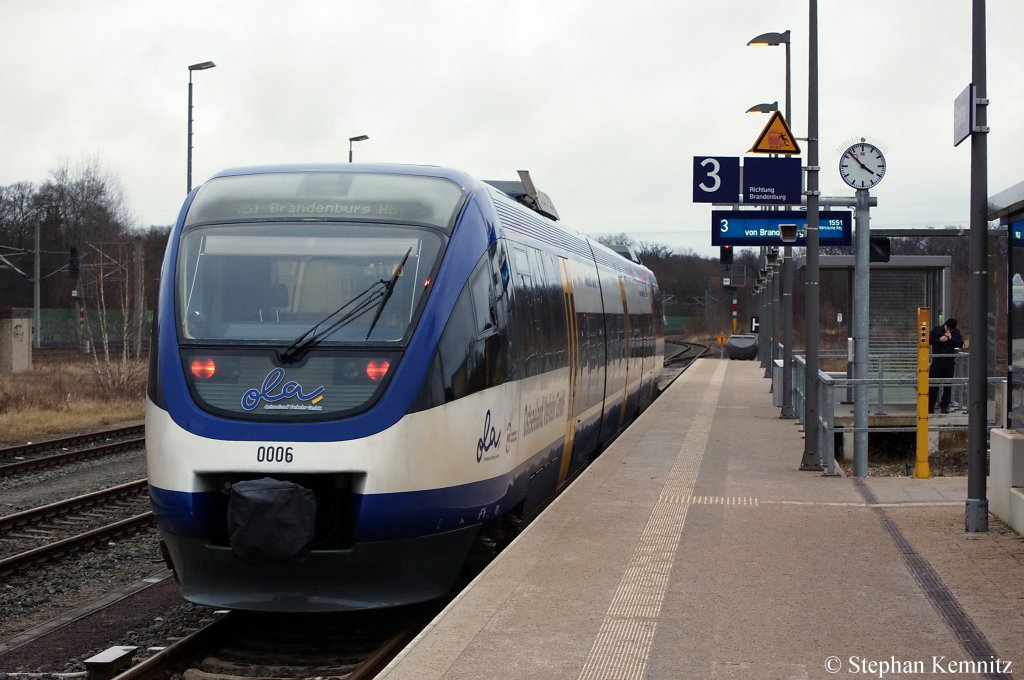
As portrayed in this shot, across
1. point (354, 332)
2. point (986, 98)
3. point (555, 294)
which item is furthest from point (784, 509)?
point (354, 332)

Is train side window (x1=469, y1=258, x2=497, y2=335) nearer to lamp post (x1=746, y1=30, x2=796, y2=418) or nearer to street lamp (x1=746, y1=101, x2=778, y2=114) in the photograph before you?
lamp post (x1=746, y1=30, x2=796, y2=418)

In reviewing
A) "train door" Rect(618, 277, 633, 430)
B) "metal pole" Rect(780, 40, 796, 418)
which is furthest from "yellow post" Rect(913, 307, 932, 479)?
"metal pole" Rect(780, 40, 796, 418)

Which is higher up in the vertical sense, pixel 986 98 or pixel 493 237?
pixel 986 98

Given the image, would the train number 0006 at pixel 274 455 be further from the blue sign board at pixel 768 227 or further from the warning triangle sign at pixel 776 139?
the blue sign board at pixel 768 227

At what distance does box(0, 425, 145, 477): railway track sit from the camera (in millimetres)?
17200

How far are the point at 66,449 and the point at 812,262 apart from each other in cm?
1187

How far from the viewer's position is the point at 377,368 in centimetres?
763

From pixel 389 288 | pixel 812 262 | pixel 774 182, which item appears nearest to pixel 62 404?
pixel 774 182

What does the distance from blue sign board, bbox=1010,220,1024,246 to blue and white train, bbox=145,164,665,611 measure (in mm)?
3746

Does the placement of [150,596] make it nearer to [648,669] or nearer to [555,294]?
[555,294]

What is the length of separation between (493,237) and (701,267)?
107 m

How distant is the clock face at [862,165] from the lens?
1526 cm

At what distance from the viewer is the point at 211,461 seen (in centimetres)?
742

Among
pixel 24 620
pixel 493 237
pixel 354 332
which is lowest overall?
pixel 24 620
